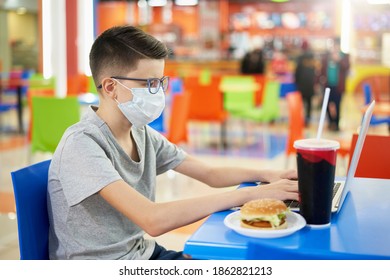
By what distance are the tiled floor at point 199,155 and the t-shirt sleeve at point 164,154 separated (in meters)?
1.21

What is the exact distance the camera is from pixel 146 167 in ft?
6.11

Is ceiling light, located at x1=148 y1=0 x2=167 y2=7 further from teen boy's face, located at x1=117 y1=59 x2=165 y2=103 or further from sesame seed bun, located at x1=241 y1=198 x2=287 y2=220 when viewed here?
sesame seed bun, located at x1=241 y1=198 x2=287 y2=220

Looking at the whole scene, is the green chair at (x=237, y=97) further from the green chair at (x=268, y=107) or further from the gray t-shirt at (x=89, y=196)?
the gray t-shirt at (x=89, y=196)


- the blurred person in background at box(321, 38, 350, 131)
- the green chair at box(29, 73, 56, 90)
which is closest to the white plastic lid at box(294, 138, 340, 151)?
the green chair at box(29, 73, 56, 90)

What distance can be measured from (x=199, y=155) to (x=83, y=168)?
203 inches

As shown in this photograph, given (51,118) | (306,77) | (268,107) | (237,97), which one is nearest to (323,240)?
(51,118)

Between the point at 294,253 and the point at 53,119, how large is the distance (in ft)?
12.3

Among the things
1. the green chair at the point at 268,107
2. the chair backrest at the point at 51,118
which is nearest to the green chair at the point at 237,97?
the green chair at the point at 268,107

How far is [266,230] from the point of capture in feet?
4.35

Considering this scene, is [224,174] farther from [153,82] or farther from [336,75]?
[336,75]

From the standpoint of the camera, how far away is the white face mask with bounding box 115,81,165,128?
1719 millimetres

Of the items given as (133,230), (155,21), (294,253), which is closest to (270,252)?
(294,253)

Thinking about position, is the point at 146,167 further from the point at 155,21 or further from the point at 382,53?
the point at 155,21

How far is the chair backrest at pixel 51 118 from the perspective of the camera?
4.43 metres
